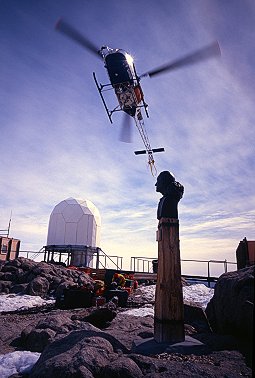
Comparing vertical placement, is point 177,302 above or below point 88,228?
below

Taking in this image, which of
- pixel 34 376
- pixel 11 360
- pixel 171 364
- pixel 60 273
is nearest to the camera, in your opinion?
pixel 34 376

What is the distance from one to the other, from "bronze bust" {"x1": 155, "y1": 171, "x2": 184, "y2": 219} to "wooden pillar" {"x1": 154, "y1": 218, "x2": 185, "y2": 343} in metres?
0.16

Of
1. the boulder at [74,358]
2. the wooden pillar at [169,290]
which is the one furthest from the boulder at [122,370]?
the wooden pillar at [169,290]

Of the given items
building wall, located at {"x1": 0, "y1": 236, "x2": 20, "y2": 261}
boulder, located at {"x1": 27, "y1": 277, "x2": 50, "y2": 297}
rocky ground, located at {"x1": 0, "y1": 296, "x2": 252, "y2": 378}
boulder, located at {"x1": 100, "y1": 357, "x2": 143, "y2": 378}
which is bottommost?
boulder, located at {"x1": 27, "y1": 277, "x2": 50, "y2": 297}

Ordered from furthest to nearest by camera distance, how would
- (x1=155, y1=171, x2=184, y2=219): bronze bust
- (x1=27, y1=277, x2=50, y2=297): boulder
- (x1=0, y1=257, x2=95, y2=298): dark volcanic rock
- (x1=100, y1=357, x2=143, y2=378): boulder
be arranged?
1. (x1=0, y1=257, x2=95, y2=298): dark volcanic rock
2. (x1=27, y1=277, x2=50, y2=297): boulder
3. (x1=155, y1=171, x2=184, y2=219): bronze bust
4. (x1=100, y1=357, x2=143, y2=378): boulder

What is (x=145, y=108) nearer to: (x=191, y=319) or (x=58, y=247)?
(x=191, y=319)

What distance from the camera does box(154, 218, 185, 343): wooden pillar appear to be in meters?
4.29

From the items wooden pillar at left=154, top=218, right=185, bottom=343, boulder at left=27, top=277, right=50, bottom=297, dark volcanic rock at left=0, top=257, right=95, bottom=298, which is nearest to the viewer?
wooden pillar at left=154, top=218, right=185, bottom=343

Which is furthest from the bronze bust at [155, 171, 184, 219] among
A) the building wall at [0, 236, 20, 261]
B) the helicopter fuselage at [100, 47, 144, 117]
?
the building wall at [0, 236, 20, 261]

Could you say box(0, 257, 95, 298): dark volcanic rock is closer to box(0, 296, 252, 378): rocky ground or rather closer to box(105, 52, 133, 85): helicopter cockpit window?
box(0, 296, 252, 378): rocky ground

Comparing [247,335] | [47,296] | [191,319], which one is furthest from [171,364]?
[47,296]

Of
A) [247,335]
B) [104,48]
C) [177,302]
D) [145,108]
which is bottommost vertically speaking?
[247,335]

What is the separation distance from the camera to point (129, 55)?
13117 millimetres

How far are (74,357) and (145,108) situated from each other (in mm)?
12061
